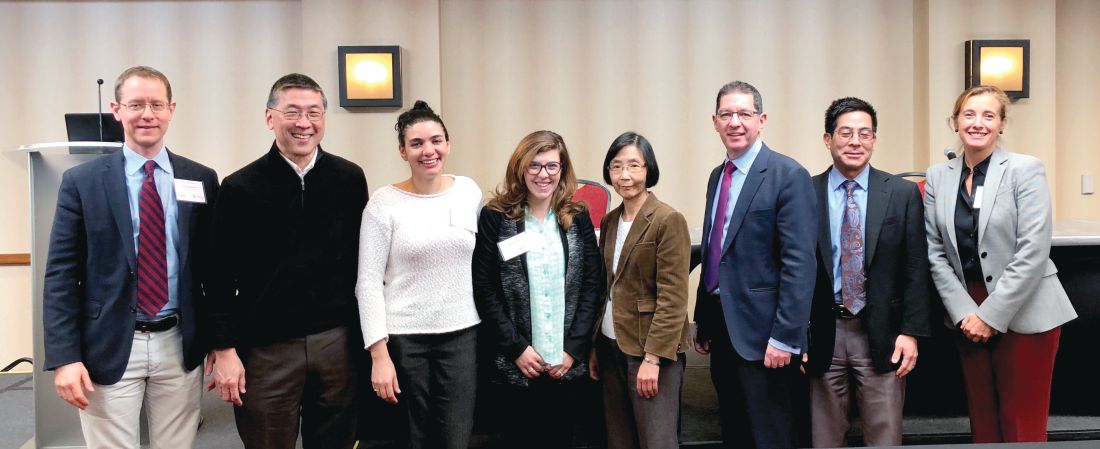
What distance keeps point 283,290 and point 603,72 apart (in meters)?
3.44

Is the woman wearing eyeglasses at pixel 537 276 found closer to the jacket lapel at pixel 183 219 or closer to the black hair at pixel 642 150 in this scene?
the black hair at pixel 642 150

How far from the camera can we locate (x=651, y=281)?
185cm

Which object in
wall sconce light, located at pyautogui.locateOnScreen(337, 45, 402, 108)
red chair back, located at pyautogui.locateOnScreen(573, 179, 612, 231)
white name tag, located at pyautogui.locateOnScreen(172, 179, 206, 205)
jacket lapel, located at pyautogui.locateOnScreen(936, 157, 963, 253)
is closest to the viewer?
white name tag, located at pyautogui.locateOnScreen(172, 179, 206, 205)

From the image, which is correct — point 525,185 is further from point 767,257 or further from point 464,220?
point 767,257

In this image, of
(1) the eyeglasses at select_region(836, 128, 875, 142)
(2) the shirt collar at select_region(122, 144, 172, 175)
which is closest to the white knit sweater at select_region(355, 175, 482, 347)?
(2) the shirt collar at select_region(122, 144, 172, 175)

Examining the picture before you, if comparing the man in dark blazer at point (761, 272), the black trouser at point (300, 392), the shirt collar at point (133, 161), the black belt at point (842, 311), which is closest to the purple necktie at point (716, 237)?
the man in dark blazer at point (761, 272)

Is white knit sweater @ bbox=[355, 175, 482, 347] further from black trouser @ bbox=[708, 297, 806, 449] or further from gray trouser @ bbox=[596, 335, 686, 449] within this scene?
black trouser @ bbox=[708, 297, 806, 449]

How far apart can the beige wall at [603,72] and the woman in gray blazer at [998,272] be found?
111 inches

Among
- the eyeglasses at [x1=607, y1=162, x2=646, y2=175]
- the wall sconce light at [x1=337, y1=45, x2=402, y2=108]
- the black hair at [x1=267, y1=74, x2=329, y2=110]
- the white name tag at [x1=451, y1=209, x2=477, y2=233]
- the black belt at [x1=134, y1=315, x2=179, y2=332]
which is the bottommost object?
the black belt at [x1=134, y1=315, x2=179, y2=332]

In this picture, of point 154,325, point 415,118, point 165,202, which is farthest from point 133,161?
point 415,118

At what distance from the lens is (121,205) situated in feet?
5.41

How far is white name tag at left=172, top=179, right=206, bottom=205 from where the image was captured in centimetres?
171

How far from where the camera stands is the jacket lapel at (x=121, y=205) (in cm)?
164

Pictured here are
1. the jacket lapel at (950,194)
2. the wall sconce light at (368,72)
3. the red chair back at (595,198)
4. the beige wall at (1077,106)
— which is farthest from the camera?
the beige wall at (1077,106)
